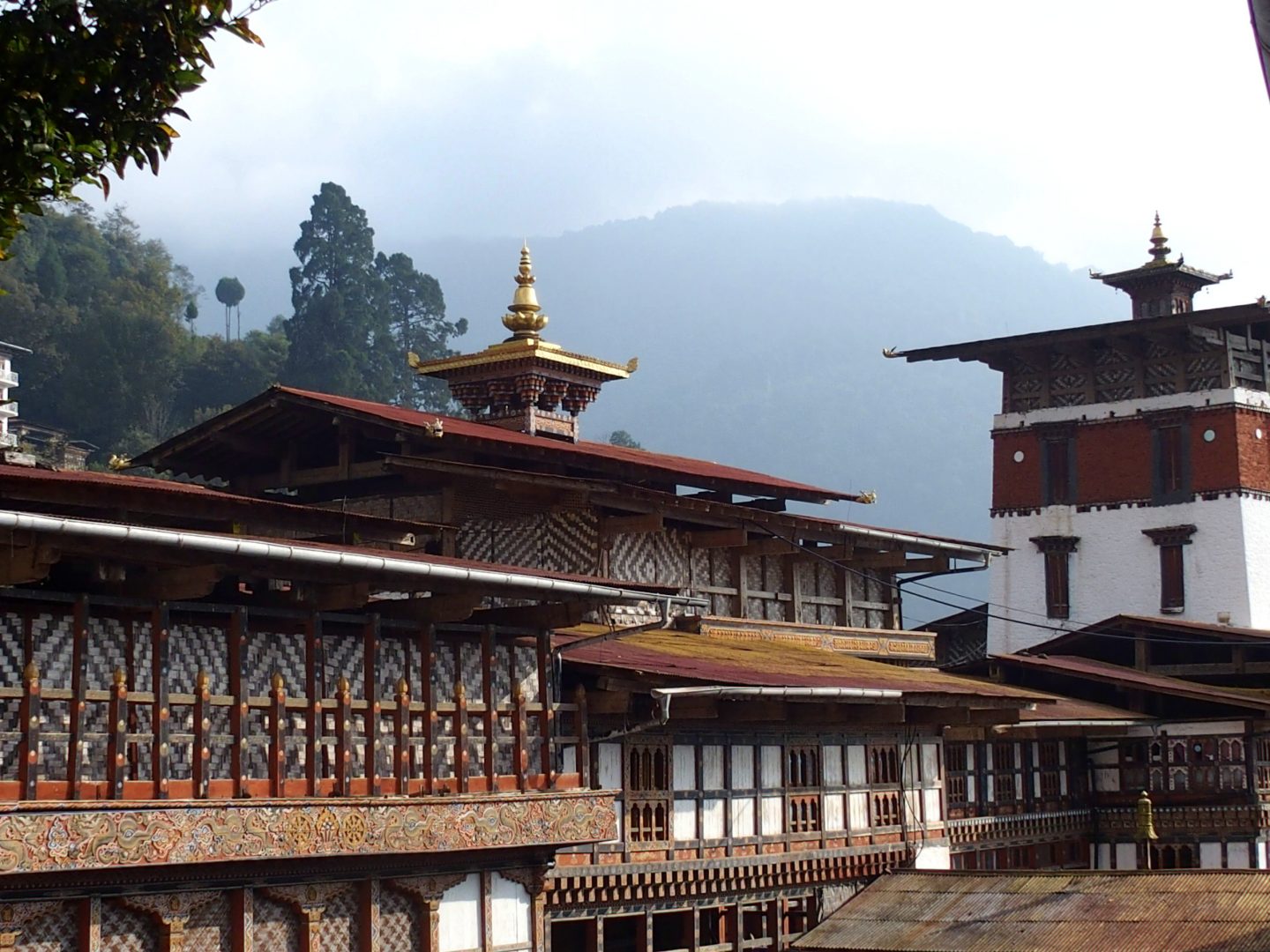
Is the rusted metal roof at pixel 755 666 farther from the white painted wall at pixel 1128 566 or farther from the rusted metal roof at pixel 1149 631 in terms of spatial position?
the white painted wall at pixel 1128 566

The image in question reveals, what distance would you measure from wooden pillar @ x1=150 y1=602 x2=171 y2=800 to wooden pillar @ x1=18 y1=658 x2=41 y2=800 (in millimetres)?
1253

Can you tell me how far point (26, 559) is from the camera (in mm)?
15438

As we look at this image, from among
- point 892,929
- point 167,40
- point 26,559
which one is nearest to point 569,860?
point 892,929

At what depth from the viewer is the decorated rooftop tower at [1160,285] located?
177 ft

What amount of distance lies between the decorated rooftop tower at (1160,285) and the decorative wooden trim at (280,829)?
36.3 m

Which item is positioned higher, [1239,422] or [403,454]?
[1239,422]

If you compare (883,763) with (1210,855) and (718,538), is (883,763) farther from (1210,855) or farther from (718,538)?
(1210,855)

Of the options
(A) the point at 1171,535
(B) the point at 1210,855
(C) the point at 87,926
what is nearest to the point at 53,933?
(C) the point at 87,926

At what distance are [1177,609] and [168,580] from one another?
38.4 metres

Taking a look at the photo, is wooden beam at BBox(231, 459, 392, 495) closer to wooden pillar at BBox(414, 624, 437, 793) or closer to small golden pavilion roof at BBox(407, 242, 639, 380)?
small golden pavilion roof at BBox(407, 242, 639, 380)

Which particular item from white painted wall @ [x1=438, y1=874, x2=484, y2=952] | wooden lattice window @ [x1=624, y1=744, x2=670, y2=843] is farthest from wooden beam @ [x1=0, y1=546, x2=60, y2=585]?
wooden lattice window @ [x1=624, y1=744, x2=670, y2=843]

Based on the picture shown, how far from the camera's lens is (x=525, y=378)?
3447 centimetres

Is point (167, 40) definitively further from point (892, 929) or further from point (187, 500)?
point (892, 929)

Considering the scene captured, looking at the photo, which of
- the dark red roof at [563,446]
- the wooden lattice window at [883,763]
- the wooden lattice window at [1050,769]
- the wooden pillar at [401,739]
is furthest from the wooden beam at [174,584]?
the wooden lattice window at [1050,769]
